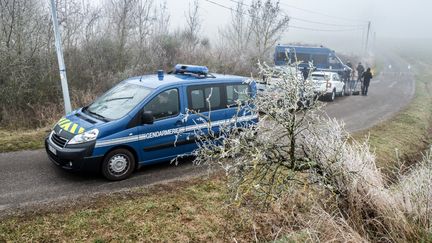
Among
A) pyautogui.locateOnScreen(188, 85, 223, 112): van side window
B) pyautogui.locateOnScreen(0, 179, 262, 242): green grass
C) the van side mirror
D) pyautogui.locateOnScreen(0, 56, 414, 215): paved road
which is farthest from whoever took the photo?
pyautogui.locateOnScreen(188, 85, 223, 112): van side window

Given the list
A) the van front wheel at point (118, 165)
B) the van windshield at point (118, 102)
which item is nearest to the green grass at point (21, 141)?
the van windshield at point (118, 102)

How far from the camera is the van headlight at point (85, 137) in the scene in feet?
20.6

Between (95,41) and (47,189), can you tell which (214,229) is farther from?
(95,41)

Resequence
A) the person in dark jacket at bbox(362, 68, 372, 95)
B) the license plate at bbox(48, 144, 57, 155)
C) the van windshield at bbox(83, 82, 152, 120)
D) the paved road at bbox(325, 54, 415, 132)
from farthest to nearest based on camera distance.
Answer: the person in dark jacket at bbox(362, 68, 372, 95) → the paved road at bbox(325, 54, 415, 132) → the van windshield at bbox(83, 82, 152, 120) → the license plate at bbox(48, 144, 57, 155)

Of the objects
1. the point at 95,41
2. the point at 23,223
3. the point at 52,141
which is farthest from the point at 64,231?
the point at 95,41

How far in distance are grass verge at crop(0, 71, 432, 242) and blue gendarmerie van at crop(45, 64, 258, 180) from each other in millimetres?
765

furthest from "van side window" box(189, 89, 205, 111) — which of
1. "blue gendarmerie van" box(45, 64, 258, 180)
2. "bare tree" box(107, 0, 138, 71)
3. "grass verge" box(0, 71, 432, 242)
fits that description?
"bare tree" box(107, 0, 138, 71)

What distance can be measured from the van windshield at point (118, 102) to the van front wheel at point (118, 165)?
2.21 ft

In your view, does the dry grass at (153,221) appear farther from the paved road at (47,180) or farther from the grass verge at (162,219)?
the paved road at (47,180)

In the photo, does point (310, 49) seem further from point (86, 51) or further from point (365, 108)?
point (86, 51)

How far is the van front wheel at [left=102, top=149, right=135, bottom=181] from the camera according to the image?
651 cm

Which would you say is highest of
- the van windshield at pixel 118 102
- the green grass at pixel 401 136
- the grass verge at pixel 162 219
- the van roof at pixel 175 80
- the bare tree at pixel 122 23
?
the bare tree at pixel 122 23

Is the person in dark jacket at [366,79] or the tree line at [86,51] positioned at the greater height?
the tree line at [86,51]

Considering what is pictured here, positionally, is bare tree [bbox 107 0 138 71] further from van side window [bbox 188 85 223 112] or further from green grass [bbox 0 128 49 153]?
van side window [bbox 188 85 223 112]
